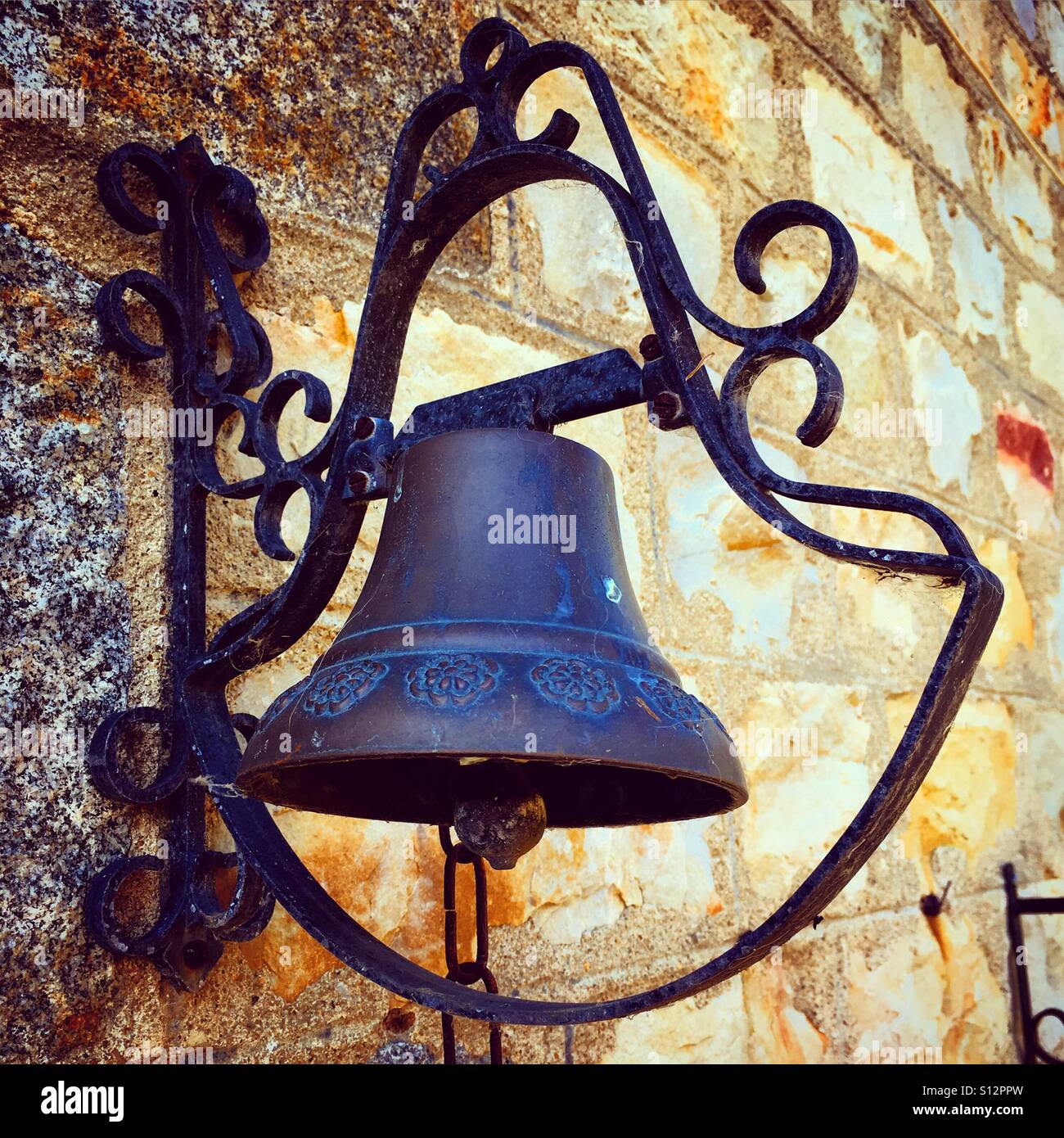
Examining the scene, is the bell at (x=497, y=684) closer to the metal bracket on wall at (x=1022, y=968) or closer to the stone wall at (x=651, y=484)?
the stone wall at (x=651, y=484)

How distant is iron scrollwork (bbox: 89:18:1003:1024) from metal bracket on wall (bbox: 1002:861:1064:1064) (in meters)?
1.47

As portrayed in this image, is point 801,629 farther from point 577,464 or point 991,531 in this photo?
point 577,464

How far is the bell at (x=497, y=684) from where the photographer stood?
2.37ft

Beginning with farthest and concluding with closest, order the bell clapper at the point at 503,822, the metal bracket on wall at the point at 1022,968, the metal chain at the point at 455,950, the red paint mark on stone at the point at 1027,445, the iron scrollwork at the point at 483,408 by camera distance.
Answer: the red paint mark on stone at the point at 1027,445, the metal bracket on wall at the point at 1022,968, the metal chain at the point at 455,950, the bell clapper at the point at 503,822, the iron scrollwork at the point at 483,408

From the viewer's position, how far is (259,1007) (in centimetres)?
100

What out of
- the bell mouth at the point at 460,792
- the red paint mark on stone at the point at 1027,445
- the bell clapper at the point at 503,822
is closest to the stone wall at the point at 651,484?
the red paint mark on stone at the point at 1027,445

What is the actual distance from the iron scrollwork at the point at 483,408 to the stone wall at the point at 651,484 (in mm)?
47

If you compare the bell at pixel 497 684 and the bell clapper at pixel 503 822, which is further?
the bell clapper at pixel 503 822

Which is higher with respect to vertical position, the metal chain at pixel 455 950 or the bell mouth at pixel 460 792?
the bell mouth at pixel 460 792

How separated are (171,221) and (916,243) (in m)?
1.57

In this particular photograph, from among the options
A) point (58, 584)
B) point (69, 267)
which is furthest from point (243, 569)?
point (69, 267)

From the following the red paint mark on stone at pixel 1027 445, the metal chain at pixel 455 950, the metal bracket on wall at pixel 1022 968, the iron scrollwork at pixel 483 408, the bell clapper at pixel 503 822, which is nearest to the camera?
the iron scrollwork at pixel 483 408

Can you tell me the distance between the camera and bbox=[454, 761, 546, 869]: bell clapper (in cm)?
84
